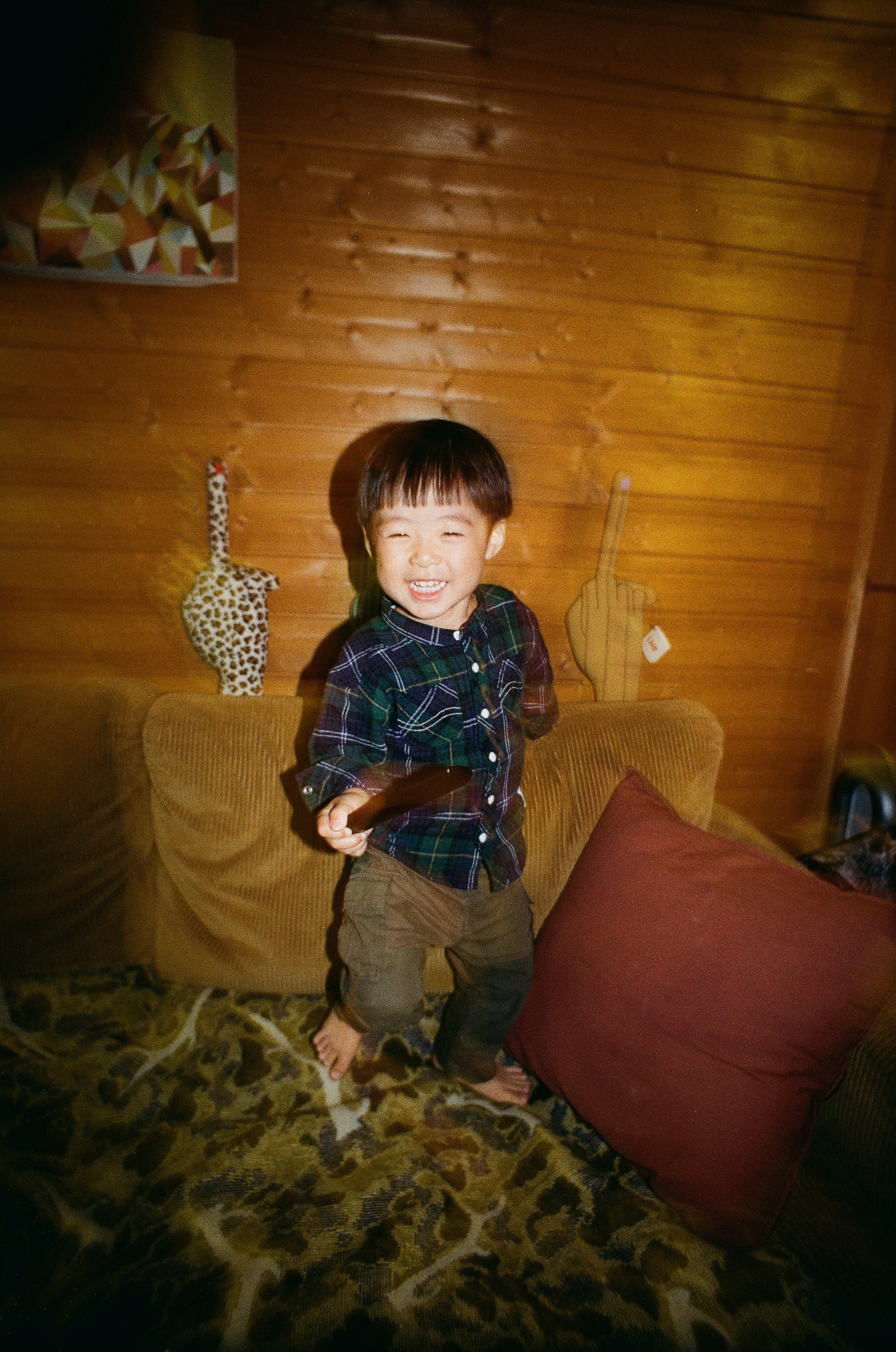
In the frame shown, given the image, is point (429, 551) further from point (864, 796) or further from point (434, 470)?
point (864, 796)

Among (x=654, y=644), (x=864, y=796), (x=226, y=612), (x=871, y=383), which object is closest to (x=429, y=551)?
(x=226, y=612)

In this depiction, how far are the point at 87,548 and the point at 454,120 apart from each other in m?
1.36

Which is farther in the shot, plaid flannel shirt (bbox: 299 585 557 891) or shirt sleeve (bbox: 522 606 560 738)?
shirt sleeve (bbox: 522 606 560 738)

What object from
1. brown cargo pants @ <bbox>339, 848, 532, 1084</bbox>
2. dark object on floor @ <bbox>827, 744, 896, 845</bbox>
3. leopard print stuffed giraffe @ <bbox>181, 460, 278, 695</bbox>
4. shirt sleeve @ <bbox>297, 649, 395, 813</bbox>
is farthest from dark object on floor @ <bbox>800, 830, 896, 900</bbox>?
leopard print stuffed giraffe @ <bbox>181, 460, 278, 695</bbox>

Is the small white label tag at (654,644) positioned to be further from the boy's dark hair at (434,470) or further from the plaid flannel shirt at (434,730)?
the boy's dark hair at (434,470)

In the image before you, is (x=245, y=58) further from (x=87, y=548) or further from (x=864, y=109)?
(x=864, y=109)

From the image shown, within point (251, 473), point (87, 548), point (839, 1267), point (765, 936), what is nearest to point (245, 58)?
point (251, 473)

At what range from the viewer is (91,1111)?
1068 mm

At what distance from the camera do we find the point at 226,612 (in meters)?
1.61

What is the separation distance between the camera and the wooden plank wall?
1.62m

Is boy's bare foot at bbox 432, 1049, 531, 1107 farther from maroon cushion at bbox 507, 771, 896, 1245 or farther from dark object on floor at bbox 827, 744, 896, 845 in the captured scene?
dark object on floor at bbox 827, 744, 896, 845

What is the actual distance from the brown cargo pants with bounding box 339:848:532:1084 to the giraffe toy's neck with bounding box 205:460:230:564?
0.92 meters

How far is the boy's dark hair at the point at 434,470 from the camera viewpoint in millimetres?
965

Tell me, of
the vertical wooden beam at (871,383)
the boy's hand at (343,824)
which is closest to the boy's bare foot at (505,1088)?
the boy's hand at (343,824)
